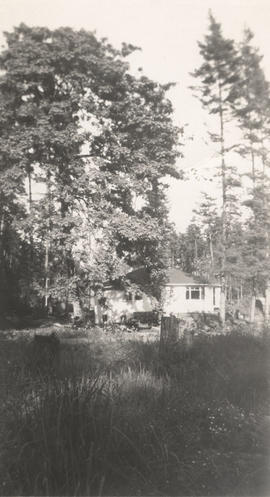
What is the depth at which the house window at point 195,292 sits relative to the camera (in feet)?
144

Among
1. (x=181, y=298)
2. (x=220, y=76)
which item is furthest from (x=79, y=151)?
(x=181, y=298)

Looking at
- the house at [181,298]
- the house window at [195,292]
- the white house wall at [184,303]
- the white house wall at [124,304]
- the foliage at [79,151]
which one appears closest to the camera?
the foliage at [79,151]

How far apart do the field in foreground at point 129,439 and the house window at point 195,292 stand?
123ft

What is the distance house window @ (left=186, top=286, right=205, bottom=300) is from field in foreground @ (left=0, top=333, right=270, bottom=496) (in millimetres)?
37433

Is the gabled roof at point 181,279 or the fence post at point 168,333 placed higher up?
the gabled roof at point 181,279

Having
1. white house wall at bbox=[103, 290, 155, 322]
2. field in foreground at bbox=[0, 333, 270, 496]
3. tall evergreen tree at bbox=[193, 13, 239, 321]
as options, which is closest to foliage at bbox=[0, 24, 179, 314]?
tall evergreen tree at bbox=[193, 13, 239, 321]

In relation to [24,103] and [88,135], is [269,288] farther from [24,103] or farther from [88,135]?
[24,103]

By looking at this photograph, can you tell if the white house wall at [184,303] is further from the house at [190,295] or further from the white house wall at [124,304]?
the white house wall at [124,304]

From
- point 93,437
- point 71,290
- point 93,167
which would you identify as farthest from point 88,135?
point 93,437

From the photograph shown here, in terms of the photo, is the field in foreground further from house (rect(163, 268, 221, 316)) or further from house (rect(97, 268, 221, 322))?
house (rect(163, 268, 221, 316))

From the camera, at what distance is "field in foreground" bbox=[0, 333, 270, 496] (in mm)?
3729

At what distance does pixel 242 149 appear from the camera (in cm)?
3291

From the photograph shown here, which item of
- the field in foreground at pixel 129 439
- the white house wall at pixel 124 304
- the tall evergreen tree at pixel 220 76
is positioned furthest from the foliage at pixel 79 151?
the field in foreground at pixel 129 439

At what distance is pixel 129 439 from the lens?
13.4 feet
